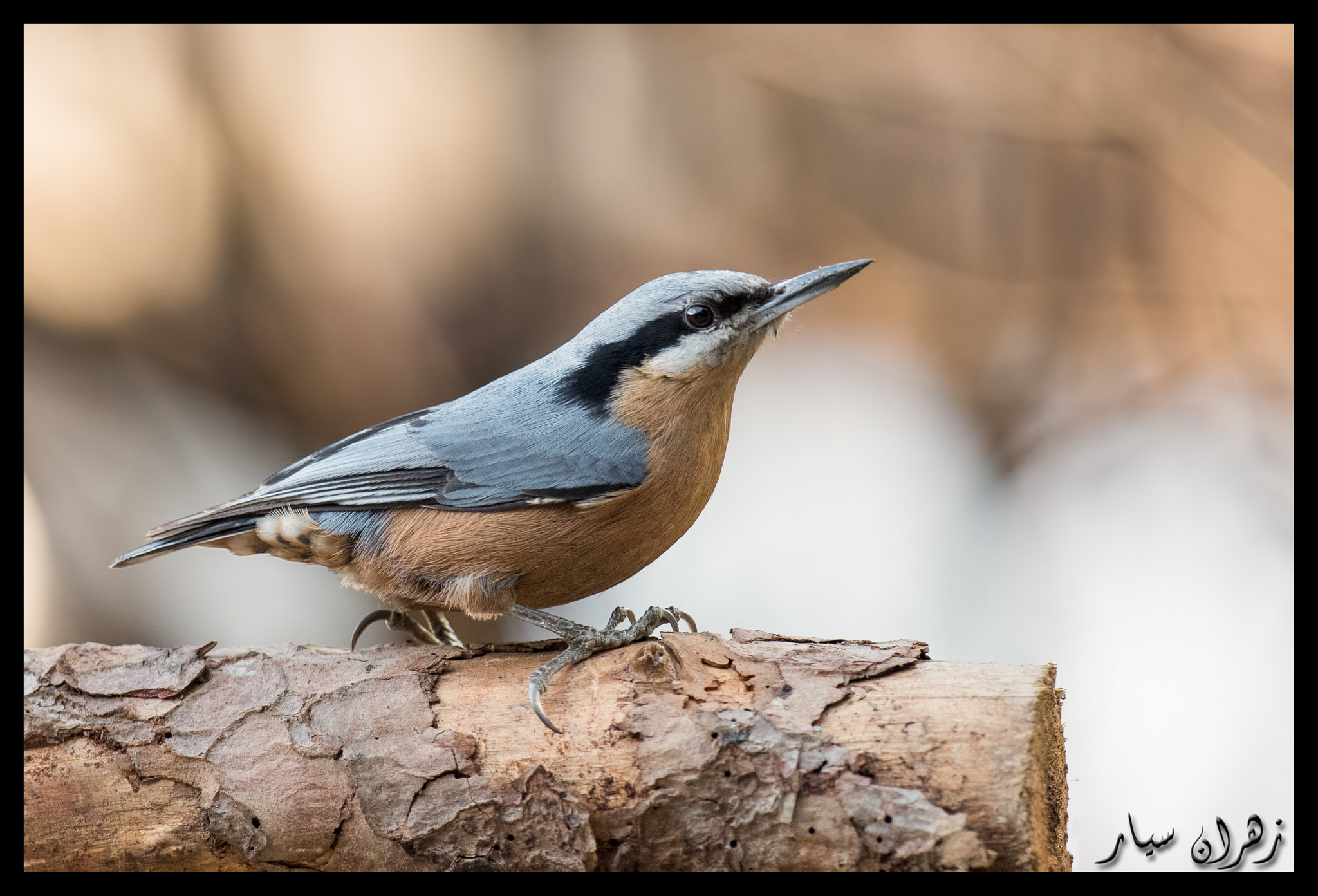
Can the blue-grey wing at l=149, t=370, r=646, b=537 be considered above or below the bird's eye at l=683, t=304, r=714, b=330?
below

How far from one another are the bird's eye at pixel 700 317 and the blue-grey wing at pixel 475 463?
1.08 ft

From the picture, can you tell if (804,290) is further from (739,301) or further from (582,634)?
(582,634)

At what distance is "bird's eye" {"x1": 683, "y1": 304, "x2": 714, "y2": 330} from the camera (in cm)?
255

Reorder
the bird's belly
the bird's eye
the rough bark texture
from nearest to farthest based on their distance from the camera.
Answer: the rough bark texture, the bird's belly, the bird's eye

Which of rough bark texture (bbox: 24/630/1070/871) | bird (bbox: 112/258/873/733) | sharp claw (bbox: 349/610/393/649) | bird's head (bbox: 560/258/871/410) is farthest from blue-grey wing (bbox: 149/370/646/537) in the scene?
sharp claw (bbox: 349/610/393/649)

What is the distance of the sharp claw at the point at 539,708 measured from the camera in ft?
6.96

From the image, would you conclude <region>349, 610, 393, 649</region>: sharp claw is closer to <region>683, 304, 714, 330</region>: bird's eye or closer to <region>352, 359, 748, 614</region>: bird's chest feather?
<region>352, 359, 748, 614</region>: bird's chest feather

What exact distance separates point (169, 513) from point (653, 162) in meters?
2.74

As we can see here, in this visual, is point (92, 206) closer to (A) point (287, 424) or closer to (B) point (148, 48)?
(B) point (148, 48)

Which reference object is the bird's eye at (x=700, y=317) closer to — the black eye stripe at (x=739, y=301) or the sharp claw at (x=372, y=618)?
the black eye stripe at (x=739, y=301)

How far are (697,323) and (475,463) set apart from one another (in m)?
0.69

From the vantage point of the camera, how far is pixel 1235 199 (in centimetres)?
425

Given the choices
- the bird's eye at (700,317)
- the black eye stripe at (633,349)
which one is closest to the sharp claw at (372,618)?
the black eye stripe at (633,349)

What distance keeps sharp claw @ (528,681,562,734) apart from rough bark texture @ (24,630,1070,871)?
2 centimetres
